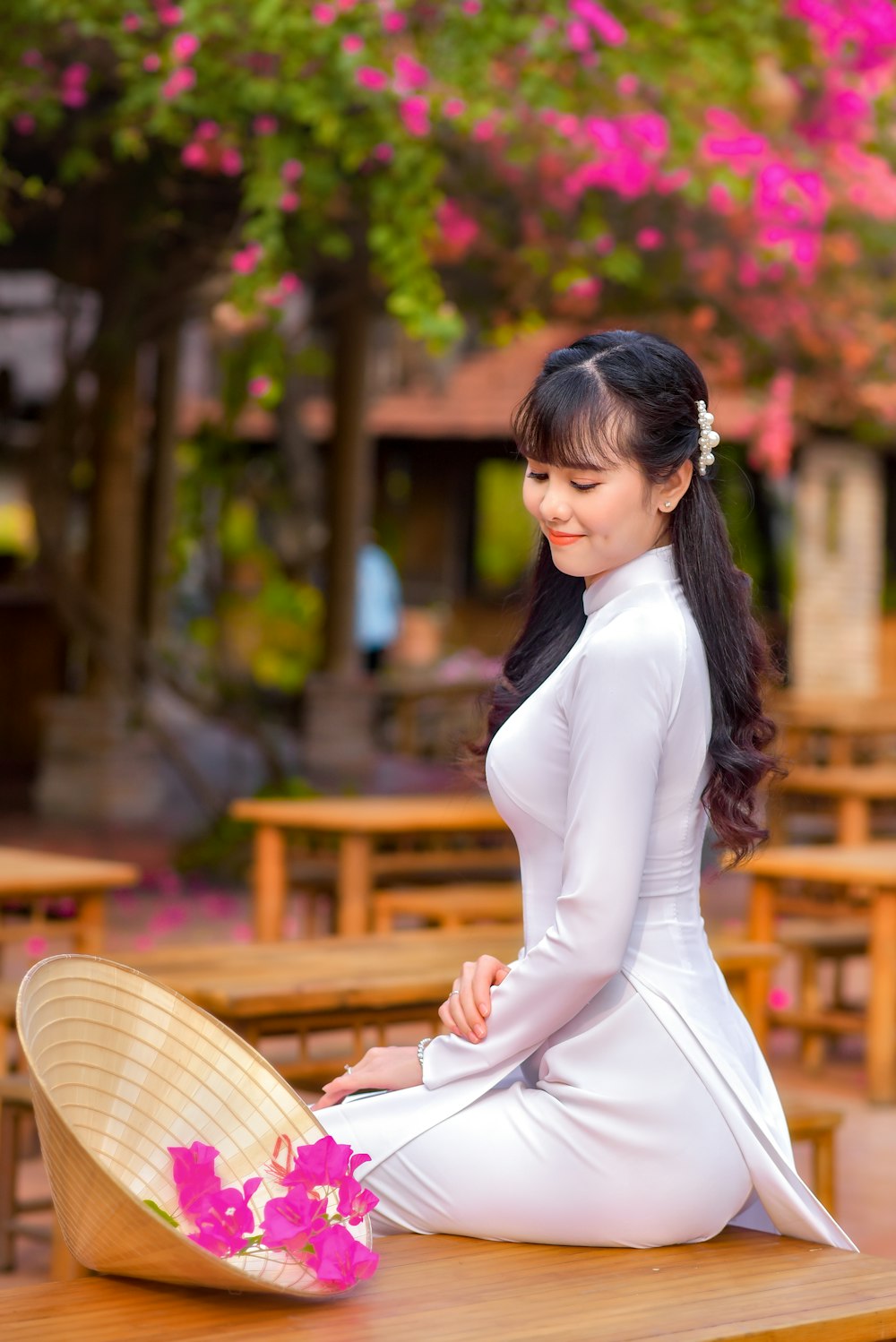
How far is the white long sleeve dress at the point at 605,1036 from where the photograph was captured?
7.69 feet

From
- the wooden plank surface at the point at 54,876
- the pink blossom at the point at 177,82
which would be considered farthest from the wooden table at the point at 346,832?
the pink blossom at the point at 177,82

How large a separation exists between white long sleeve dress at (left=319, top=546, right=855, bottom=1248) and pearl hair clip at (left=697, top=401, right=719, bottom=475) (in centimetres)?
17

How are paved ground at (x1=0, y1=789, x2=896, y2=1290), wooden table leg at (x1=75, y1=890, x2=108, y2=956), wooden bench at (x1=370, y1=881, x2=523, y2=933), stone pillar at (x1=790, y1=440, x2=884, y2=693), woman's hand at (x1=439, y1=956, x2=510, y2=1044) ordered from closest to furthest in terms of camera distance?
woman's hand at (x1=439, y1=956, x2=510, y2=1044) < paved ground at (x1=0, y1=789, x2=896, y2=1290) < wooden table leg at (x1=75, y1=890, x2=108, y2=956) < wooden bench at (x1=370, y1=881, x2=523, y2=933) < stone pillar at (x1=790, y1=440, x2=884, y2=693)

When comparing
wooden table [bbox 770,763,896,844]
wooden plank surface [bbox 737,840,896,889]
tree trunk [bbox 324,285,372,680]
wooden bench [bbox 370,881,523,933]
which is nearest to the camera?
wooden plank surface [bbox 737,840,896,889]

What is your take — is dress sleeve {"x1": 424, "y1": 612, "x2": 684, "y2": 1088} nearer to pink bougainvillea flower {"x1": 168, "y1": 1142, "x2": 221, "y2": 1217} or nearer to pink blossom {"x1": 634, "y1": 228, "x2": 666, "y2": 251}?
pink bougainvillea flower {"x1": 168, "y1": 1142, "x2": 221, "y2": 1217}

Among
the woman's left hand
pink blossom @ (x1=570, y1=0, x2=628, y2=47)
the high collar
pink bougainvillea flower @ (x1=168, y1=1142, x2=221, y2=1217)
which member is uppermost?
pink blossom @ (x1=570, y1=0, x2=628, y2=47)

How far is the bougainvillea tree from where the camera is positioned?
666cm

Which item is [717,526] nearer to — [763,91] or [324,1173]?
[324,1173]

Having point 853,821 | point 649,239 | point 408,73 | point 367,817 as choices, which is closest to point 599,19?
point 408,73

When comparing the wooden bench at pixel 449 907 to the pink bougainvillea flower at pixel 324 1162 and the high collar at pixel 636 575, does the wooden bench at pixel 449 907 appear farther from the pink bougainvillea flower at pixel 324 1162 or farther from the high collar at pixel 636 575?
the pink bougainvillea flower at pixel 324 1162

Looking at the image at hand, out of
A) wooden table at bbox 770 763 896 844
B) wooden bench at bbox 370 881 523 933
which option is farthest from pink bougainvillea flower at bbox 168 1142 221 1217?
wooden table at bbox 770 763 896 844

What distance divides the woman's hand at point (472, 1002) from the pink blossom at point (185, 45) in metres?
4.78

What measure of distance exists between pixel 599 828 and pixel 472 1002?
0.29 m

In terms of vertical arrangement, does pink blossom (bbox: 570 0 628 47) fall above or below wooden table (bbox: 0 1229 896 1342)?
above
